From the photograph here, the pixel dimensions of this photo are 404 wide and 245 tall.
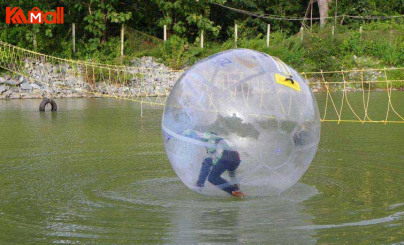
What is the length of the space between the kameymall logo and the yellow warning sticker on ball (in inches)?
1265

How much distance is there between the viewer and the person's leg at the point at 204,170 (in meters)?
9.32

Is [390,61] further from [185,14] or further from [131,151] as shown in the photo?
[131,151]

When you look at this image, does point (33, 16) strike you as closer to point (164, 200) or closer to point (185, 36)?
point (185, 36)

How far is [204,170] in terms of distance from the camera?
943cm

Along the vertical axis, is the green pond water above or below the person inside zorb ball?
below

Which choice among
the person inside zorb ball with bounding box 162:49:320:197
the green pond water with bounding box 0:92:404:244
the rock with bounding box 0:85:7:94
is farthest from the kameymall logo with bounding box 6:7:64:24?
the person inside zorb ball with bounding box 162:49:320:197

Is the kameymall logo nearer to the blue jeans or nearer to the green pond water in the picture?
the green pond water

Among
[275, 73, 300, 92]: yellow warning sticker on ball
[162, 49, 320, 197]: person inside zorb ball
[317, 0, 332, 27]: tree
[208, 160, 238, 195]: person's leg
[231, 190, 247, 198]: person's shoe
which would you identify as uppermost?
[317, 0, 332, 27]: tree

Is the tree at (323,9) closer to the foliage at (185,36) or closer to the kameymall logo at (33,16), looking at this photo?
the foliage at (185,36)

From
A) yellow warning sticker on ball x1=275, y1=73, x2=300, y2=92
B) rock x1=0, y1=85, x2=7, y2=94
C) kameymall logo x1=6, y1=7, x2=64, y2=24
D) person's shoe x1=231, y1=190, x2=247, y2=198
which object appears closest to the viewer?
yellow warning sticker on ball x1=275, y1=73, x2=300, y2=92

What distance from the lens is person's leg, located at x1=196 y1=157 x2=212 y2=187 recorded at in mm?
9320

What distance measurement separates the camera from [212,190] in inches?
382

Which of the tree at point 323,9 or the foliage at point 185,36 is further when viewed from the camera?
the tree at point 323,9

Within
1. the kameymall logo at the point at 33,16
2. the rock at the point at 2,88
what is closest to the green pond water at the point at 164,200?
the rock at the point at 2,88
